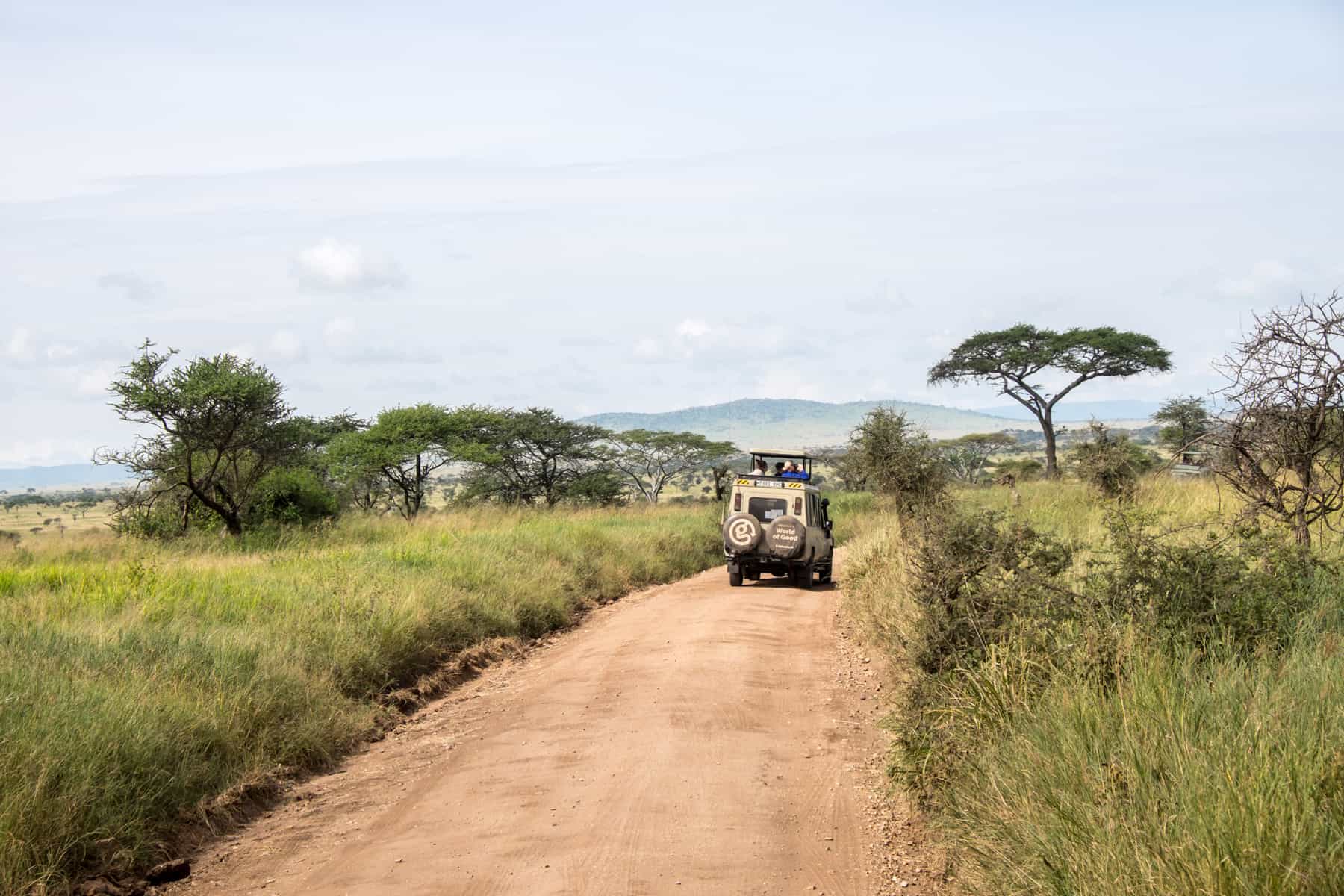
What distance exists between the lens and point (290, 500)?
25344mm

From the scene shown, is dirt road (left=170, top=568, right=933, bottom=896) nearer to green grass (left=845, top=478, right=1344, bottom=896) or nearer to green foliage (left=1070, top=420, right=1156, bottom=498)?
green grass (left=845, top=478, right=1344, bottom=896)

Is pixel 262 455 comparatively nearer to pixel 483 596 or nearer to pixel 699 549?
pixel 699 549

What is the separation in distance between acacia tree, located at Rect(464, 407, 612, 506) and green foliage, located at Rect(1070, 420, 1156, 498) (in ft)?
78.9

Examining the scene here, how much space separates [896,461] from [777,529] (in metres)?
5.44

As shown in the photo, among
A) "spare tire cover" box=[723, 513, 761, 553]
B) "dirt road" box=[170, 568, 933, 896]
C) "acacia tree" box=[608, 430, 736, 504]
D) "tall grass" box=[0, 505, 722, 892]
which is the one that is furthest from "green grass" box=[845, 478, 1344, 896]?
"acacia tree" box=[608, 430, 736, 504]

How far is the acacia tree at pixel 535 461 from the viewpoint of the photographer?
1766 inches

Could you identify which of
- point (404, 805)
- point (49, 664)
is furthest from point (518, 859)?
point (49, 664)

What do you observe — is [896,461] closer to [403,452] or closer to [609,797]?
[609,797]

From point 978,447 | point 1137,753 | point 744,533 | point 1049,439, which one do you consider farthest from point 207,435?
point 978,447

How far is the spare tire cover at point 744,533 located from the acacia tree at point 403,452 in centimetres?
2023

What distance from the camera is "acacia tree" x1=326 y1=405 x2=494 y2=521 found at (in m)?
37.6

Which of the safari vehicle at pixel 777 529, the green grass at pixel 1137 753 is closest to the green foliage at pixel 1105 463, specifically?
the safari vehicle at pixel 777 529

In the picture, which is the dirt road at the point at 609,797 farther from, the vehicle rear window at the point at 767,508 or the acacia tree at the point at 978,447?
the acacia tree at the point at 978,447

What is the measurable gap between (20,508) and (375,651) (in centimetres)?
8510
